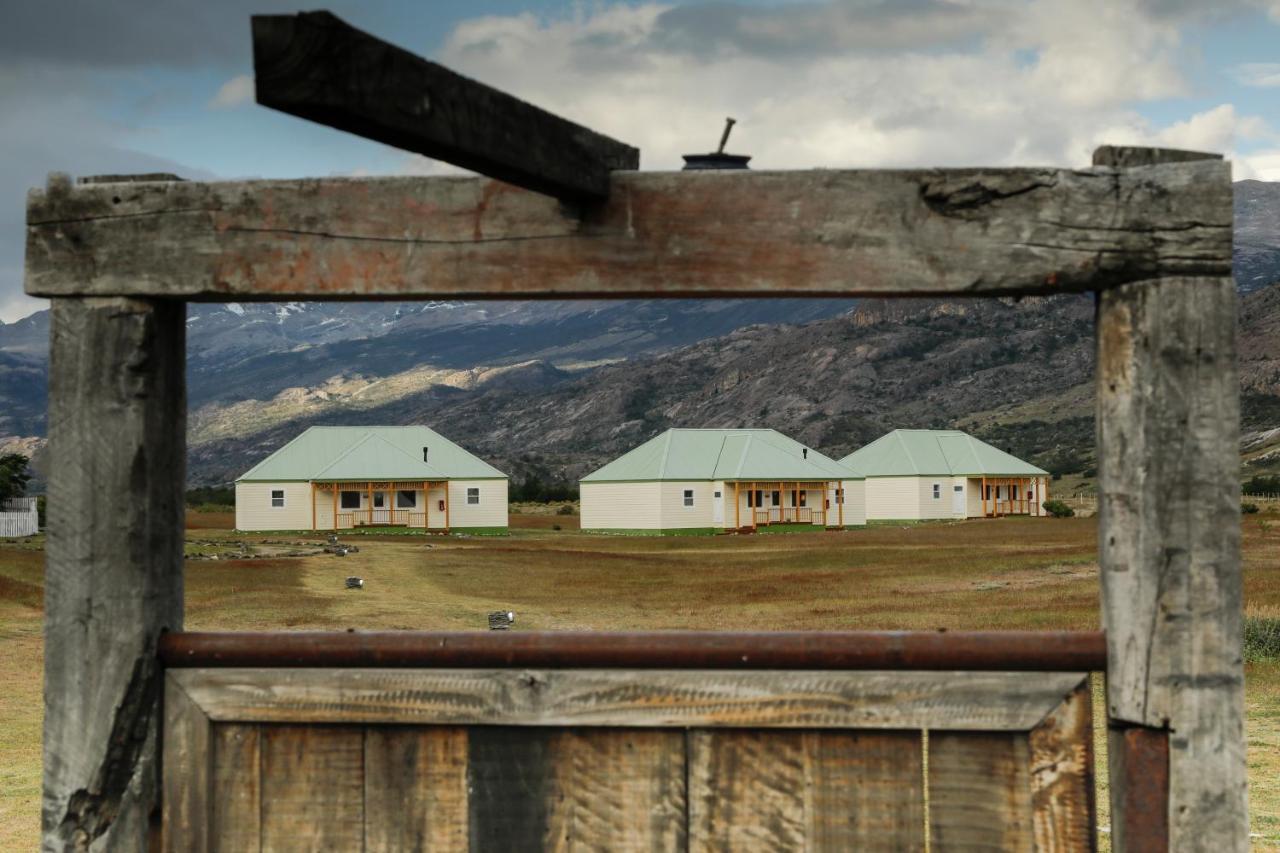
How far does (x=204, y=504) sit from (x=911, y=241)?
305ft

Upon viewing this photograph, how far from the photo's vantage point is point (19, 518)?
4678 cm

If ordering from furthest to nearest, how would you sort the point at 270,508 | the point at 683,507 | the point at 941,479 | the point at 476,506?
the point at 941,479
the point at 476,506
the point at 683,507
the point at 270,508

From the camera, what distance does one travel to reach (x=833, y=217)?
3195mm

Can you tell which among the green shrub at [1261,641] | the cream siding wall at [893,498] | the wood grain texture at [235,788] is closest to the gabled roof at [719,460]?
the cream siding wall at [893,498]

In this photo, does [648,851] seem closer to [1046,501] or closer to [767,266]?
[767,266]

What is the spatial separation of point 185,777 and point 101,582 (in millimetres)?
513

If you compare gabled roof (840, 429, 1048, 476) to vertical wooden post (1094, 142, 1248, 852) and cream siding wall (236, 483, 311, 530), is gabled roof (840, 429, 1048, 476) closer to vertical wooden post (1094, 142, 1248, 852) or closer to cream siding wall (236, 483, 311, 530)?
cream siding wall (236, 483, 311, 530)

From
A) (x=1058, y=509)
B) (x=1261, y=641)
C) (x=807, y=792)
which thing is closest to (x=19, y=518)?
(x=1261, y=641)

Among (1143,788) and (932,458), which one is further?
(932,458)

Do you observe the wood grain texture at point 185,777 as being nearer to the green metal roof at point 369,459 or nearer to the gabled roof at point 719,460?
the green metal roof at point 369,459

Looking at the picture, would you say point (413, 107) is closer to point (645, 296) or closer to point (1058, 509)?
point (645, 296)

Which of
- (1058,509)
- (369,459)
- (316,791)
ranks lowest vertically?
(1058,509)

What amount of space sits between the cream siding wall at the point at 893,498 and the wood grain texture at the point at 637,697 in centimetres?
7266

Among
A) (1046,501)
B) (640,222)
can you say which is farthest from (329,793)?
(1046,501)
